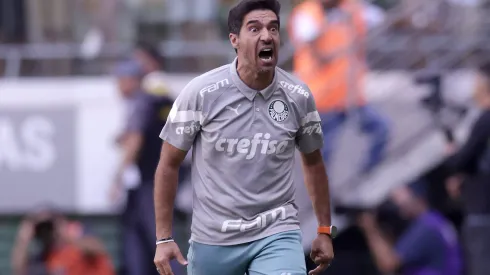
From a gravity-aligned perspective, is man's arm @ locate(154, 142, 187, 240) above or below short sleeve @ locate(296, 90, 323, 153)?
below

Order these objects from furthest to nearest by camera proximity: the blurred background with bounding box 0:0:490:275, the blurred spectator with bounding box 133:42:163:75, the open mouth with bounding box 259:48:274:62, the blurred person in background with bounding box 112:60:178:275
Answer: the blurred spectator with bounding box 133:42:163:75
the blurred person in background with bounding box 112:60:178:275
the blurred background with bounding box 0:0:490:275
the open mouth with bounding box 259:48:274:62

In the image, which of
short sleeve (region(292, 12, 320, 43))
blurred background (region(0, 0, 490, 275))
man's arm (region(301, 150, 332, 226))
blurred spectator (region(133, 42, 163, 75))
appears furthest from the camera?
blurred spectator (region(133, 42, 163, 75))

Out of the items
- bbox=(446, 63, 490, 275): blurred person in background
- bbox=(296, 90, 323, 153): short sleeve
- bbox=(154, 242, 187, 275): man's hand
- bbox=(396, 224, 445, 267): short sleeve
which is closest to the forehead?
bbox=(296, 90, 323, 153): short sleeve

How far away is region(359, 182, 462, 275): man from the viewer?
37.1 feet

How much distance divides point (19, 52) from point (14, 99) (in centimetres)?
53

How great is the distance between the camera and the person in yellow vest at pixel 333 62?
33.3ft

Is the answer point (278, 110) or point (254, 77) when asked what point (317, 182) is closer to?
point (278, 110)

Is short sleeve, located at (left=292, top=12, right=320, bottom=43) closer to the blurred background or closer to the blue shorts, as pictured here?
the blurred background

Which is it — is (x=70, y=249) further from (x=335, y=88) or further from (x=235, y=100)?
(x=235, y=100)

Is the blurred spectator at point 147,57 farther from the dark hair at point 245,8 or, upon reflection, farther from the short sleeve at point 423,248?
the dark hair at point 245,8

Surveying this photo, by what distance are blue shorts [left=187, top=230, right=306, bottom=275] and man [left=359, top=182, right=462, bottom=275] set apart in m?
5.49

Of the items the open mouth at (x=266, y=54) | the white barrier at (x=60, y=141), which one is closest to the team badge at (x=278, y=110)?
the open mouth at (x=266, y=54)

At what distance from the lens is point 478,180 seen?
950 cm

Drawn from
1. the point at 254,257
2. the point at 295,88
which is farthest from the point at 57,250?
the point at 295,88
